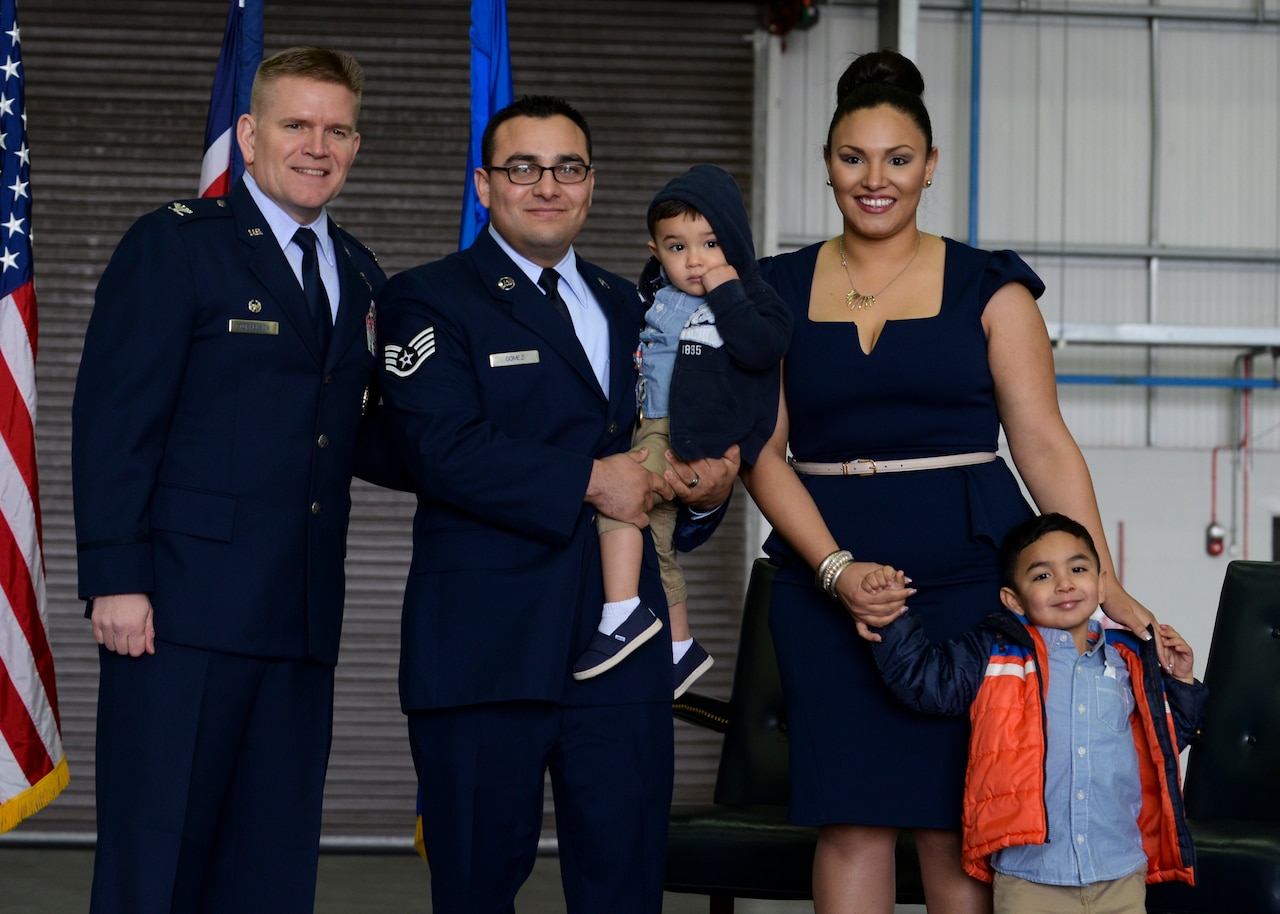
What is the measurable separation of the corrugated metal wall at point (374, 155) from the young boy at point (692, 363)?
11.6ft

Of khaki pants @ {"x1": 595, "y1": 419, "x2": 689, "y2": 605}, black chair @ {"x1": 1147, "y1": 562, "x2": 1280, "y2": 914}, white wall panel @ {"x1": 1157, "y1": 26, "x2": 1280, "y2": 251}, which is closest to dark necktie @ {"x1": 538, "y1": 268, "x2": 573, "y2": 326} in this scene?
khaki pants @ {"x1": 595, "y1": 419, "x2": 689, "y2": 605}

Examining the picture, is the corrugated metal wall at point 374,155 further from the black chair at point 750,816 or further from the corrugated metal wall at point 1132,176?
the black chair at point 750,816

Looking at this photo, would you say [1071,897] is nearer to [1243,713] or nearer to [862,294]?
[862,294]

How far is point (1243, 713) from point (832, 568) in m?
1.51

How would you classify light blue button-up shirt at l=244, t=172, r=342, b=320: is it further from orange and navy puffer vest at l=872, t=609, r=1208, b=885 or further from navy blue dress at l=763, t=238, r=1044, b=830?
orange and navy puffer vest at l=872, t=609, r=1208, b=885

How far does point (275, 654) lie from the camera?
7.05ft

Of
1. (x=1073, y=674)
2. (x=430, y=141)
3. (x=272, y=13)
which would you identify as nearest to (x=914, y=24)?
(x=430, y=141)

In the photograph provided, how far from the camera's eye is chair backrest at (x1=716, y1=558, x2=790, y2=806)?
3234 mm

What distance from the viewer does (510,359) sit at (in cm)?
215

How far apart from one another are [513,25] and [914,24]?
168 centimetres

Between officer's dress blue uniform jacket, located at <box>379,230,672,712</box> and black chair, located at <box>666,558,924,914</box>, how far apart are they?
2.66 ft

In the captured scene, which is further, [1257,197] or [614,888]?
[1257,197]

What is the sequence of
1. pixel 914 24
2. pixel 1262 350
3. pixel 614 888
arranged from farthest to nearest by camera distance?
pixel 1262 350, pixel 914 24, pixel 614 888

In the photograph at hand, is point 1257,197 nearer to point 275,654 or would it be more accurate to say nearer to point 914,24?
point 914,24
